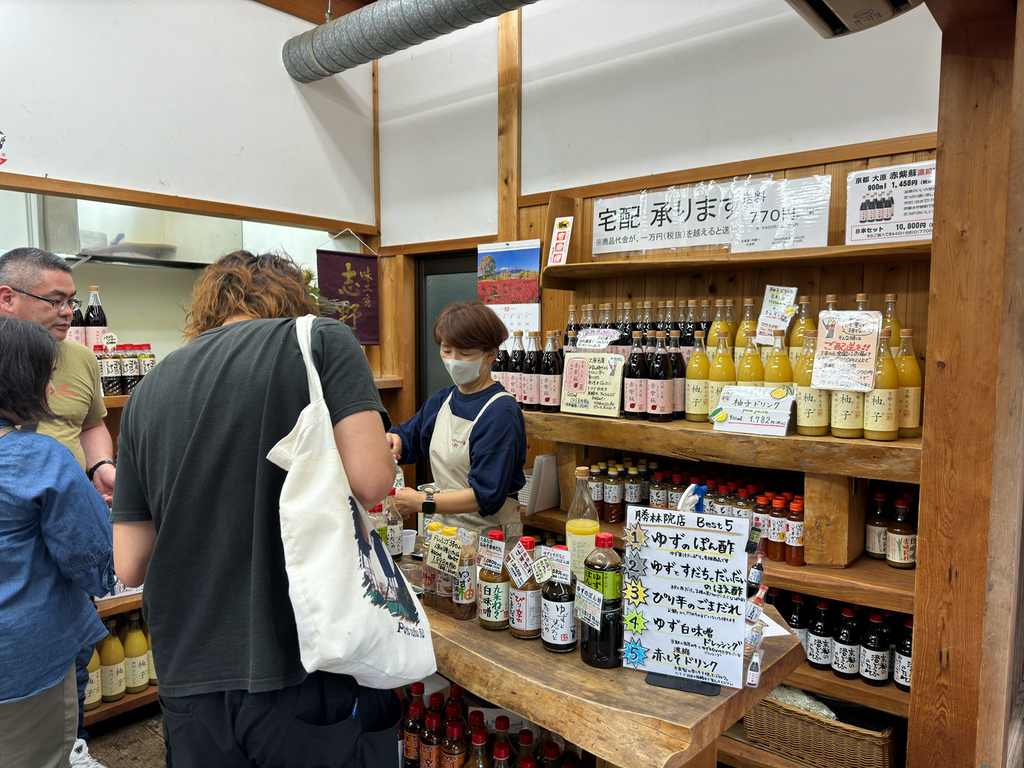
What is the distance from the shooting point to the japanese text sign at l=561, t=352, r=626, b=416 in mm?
2751

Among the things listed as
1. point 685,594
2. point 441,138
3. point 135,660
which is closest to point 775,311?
point 685,594

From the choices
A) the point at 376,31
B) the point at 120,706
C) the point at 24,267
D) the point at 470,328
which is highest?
the point at 376,31

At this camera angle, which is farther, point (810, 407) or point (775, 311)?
point (775, 311)

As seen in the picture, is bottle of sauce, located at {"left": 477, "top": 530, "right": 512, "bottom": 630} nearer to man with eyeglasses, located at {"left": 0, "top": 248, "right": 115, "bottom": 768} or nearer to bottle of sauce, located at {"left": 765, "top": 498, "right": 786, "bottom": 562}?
bottle of sauce, located at {"left": 765, "top": 498, "right": 786, "bottom": 562}

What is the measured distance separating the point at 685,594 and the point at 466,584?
572mm

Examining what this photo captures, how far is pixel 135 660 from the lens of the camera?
2.98m

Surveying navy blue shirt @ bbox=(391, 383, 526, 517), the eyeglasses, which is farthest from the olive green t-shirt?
navy blue shirt @ bbox=(391, 383, 526, 517)

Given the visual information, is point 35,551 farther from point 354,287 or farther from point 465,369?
point 354,287

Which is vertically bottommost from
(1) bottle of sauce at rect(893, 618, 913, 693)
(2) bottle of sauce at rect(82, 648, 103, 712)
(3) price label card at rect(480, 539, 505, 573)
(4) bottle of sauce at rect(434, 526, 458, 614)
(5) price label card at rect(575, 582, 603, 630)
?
(2) bottle of sauce at rect(82, 648, 103, 712)

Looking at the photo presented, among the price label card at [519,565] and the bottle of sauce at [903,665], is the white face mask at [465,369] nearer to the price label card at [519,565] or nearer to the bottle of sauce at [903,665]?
the price label card at [519,565]

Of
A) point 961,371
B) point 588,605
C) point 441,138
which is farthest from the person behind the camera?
point 441,138

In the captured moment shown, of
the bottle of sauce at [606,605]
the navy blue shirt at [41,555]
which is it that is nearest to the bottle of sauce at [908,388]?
the bottle of sauce at [606,605]

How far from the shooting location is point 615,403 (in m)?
2.73

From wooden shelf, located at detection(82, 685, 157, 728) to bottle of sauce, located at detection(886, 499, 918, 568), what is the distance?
10.3 ft
